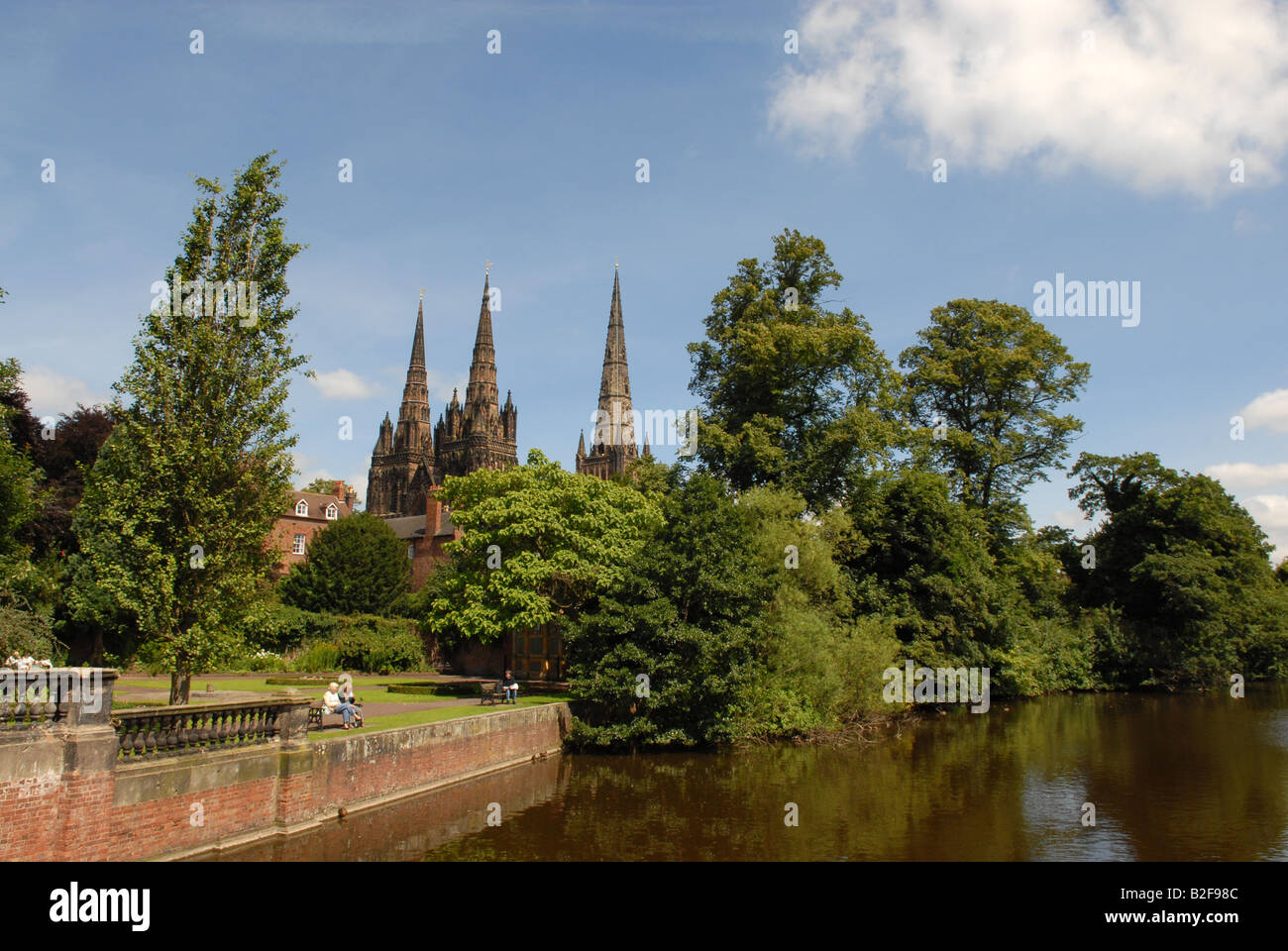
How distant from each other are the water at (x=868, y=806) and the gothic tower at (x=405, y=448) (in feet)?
350

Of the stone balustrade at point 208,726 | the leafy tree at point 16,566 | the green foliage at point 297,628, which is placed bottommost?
the green foliage at point 297,628

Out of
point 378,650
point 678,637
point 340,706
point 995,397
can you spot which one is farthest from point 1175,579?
point 340,706

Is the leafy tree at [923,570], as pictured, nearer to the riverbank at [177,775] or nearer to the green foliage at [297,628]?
the riverbank at [177,775]

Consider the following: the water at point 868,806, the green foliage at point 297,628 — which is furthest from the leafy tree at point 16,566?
the green foliage at point 297,628

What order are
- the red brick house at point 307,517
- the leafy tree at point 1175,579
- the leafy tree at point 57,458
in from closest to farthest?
the leafy tree at point 57,458, the leafy tree at point 1175,579, the red brick house at point 307,517

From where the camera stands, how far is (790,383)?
3541 cm

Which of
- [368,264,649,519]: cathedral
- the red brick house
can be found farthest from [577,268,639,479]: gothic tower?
the red brick house

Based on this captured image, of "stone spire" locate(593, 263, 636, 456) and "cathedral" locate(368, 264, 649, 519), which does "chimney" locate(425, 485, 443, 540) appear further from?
"stone spire" locate(593, 263, 636, 456)

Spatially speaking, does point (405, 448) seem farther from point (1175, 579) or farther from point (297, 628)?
point (1175, 579)

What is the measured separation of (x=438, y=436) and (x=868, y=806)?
11419 cm

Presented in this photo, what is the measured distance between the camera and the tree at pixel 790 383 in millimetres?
33750

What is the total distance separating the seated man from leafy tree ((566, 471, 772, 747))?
290 inches

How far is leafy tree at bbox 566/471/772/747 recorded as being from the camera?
2381cm
